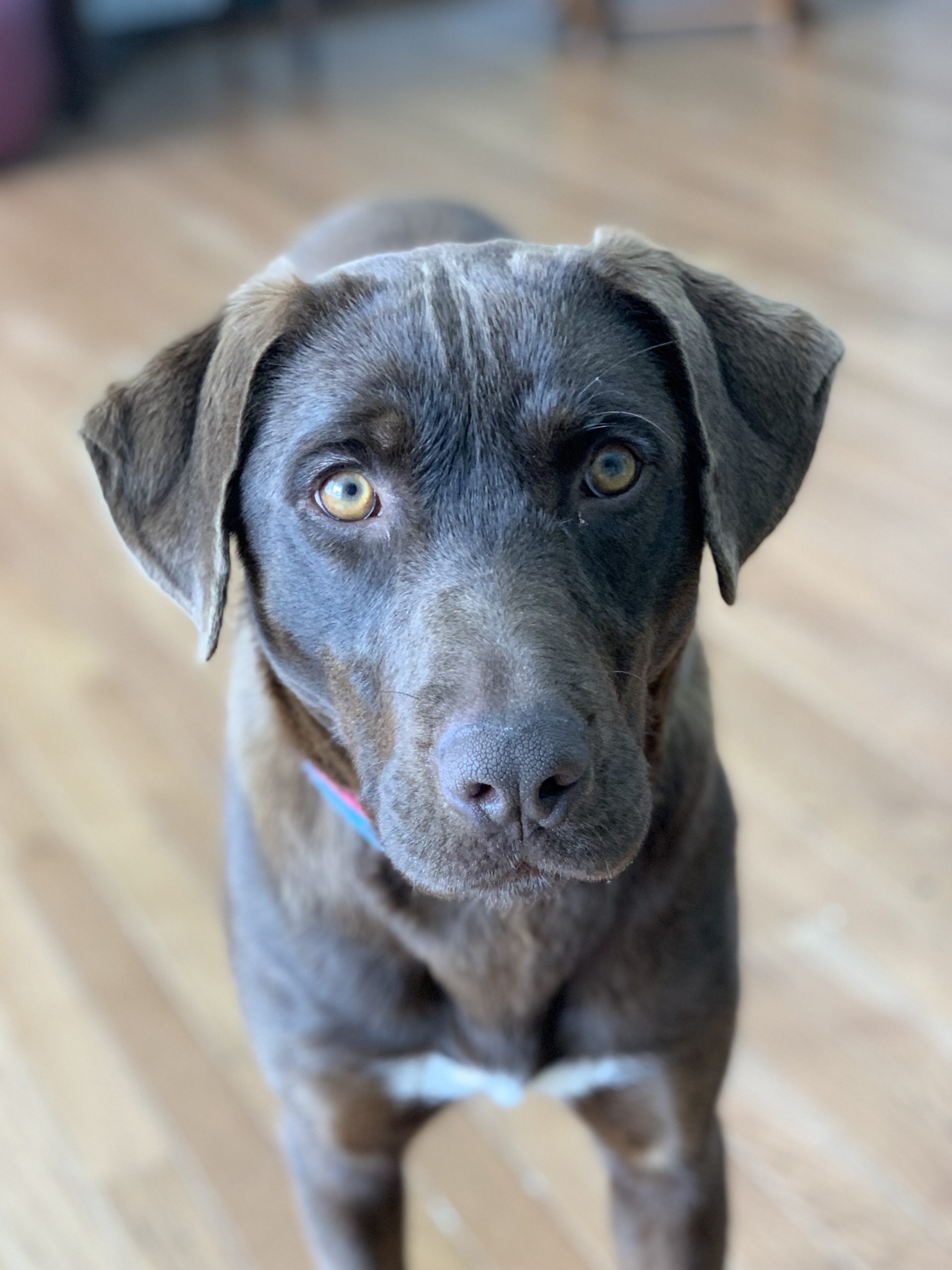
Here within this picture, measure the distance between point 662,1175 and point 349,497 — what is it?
867mm

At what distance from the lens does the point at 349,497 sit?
53.3 inches

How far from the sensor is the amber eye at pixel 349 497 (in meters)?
1.35

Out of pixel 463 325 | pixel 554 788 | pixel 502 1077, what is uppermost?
pixel 463 325

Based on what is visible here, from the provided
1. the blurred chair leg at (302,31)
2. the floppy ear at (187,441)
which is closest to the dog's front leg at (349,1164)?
the floppy ear at (187,441)

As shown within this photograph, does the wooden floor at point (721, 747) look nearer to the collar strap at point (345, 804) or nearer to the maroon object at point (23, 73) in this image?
the maroon object at point (23, 73)

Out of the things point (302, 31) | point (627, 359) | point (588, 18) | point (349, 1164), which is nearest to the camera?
point (627, 359)

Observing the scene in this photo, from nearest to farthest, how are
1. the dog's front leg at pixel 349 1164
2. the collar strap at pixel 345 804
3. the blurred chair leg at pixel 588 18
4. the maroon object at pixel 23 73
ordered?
the collar strap at pixel 345 804, the dog's front leg at pixel 349 1164, the maroon object at pixel 23 73, the blurred chair leg at pixel 588 18

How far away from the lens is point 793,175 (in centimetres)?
521

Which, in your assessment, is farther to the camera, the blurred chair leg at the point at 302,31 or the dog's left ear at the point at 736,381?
the blurred chair leg at the point at 302,31

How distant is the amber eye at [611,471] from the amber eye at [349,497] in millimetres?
188

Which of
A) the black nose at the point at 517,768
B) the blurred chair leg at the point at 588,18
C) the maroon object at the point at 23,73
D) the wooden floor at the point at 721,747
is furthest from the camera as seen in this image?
the blurred chair leg at the point at 588,18

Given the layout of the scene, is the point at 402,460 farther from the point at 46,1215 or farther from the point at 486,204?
the point at 486,204

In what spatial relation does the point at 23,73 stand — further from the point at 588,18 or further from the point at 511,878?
the point at 511,878

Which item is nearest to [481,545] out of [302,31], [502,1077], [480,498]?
[480,498]
